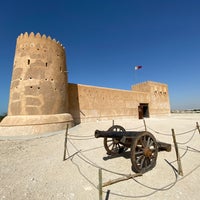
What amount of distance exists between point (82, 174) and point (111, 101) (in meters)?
13.4

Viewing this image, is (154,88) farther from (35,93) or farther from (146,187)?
(146,187)

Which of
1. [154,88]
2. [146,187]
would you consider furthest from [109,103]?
[146,187]

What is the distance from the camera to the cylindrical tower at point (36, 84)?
9406 mm

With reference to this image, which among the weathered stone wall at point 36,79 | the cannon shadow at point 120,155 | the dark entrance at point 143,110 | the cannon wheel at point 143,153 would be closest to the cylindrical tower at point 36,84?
the weathered stone wall at point 36,79

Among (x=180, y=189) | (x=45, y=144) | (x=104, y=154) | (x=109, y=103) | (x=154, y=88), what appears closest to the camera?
(x=180, y=189)

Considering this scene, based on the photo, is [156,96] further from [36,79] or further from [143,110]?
[36,79]

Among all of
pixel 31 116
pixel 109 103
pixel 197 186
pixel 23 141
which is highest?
pixel 109 103

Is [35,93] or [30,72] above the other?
[30,72]

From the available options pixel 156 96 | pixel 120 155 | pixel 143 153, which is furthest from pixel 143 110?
pixel 143 153

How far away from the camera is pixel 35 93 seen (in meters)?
9.73

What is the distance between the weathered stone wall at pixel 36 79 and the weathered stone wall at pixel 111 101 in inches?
108

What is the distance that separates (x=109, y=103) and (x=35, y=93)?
30.6ft

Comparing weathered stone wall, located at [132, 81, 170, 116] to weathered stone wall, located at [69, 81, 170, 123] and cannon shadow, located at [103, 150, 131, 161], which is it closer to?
weathered stone wall, located at [69, 81, 170, 123]

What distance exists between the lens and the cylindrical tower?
9.41 metres
